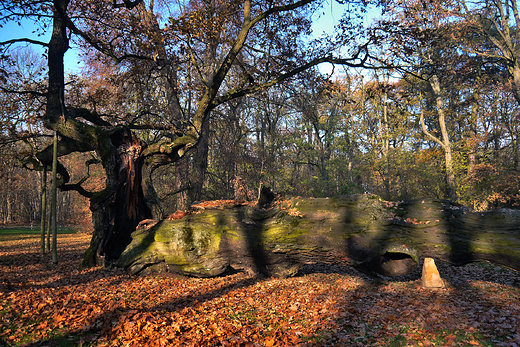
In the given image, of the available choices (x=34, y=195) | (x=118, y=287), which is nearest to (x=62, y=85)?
(x=118, y=287)

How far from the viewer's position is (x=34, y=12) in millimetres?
8492

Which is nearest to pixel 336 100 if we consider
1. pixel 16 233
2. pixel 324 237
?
pixel 324 237

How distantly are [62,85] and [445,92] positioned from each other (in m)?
23.5

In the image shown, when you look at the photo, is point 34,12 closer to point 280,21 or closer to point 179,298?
point 280,21

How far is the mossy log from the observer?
5781mm

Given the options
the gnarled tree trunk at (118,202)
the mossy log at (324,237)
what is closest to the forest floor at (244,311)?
the mossy log at (324,237)

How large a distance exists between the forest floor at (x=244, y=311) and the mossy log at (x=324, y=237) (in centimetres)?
52

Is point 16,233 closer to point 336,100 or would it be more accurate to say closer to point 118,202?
point 118,202

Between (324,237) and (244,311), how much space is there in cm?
244

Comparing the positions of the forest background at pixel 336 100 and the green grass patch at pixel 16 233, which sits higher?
the forest background at pixel 336 100

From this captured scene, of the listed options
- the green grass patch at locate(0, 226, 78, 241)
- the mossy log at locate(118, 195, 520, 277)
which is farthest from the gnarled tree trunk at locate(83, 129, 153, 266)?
the green grass patch at locate(0, 226, 78, 241)

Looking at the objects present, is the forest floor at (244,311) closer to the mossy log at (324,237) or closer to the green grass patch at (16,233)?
the mossy log at (324,237)

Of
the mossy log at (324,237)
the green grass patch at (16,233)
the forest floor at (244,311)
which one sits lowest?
the green grass patch at (16,233)

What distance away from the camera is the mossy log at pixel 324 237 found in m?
5.78
